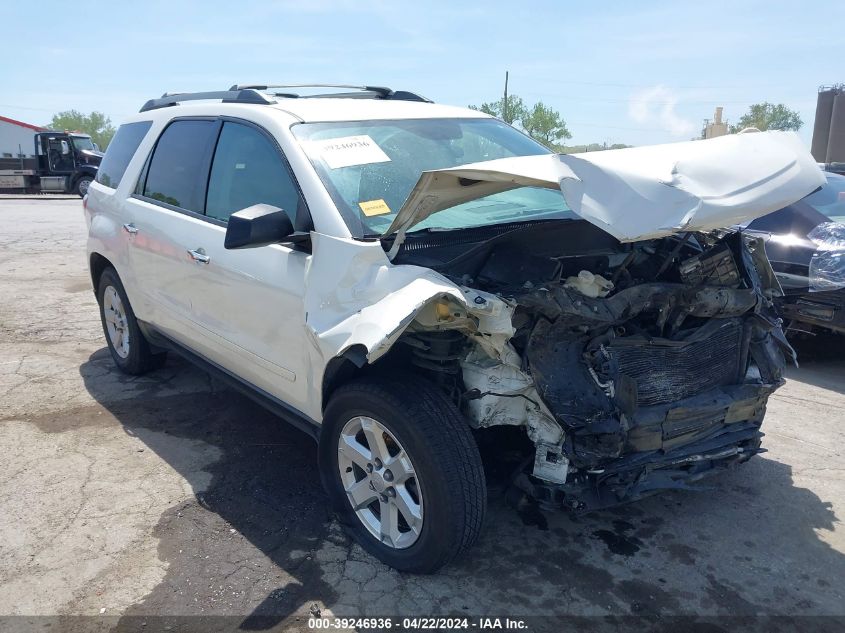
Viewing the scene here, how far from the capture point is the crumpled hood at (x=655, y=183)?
2.49m

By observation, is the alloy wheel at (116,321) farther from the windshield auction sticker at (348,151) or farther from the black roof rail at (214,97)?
the windshield auction sticker at (348,151)

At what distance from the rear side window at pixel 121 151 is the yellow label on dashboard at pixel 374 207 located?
2377mm

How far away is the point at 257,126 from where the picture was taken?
12.0ft

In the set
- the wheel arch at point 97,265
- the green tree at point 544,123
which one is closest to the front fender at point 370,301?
the wheel arch at point 97,265

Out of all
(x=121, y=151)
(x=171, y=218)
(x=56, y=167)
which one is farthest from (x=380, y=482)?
(x=56, y=167)

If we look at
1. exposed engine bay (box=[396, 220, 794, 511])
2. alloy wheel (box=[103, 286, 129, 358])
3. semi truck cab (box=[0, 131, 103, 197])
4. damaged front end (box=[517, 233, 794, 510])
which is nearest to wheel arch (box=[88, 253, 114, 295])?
alloy wheel (box=[103, 286, 129, 358])

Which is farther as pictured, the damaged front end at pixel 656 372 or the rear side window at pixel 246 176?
the rear side window at pixel 246 176

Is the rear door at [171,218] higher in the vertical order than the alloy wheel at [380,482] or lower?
higher

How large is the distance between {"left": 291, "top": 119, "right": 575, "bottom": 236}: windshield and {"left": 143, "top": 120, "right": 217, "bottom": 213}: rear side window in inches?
34.9

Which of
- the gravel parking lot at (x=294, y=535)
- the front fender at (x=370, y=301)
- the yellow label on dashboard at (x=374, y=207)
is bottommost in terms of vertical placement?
the gravel parking lot at (x=294, y=535)

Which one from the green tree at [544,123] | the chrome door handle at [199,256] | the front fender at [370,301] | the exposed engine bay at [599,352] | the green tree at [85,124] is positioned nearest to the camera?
the front fender at [370,301]

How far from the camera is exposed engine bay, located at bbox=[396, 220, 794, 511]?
276 cm

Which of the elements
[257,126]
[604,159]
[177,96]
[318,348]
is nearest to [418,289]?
[318,348]

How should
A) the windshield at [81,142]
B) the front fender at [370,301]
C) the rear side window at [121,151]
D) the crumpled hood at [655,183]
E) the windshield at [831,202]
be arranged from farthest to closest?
the windshield at [81,142], the windshield at [831,202], the rear side window at [121,151], the front fender at [370,301], the crumpled hood at [655,183]
